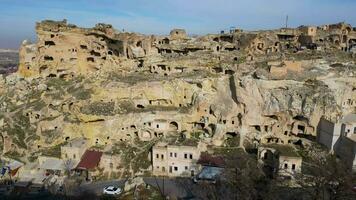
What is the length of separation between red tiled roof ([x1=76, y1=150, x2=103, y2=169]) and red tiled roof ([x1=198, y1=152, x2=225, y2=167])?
12940 mm

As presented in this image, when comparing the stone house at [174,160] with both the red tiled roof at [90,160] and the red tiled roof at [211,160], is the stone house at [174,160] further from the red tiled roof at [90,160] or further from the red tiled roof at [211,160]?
the red tiled roof at [90,160]

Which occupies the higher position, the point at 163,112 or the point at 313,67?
the point at 313,67

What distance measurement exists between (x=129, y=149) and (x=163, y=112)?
707 centimetres

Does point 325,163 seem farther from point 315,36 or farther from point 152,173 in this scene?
point 315,36

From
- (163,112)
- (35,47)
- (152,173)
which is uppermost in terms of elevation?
(35,47)

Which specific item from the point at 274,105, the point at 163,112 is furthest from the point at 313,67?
the point at 163,112

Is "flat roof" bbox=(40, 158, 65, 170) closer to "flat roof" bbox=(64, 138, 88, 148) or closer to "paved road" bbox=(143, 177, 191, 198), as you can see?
"flat roof" bbox=(64, 138, 88, 148)

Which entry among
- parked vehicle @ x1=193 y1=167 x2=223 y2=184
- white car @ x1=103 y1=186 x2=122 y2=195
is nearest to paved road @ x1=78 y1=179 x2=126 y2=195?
white car @ x1=103 y1=186 x2=122 y2=195

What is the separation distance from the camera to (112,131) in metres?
47.6

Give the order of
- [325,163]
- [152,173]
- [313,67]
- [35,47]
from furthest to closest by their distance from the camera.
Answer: [35,47], [313,67], [152,173], [325,163]

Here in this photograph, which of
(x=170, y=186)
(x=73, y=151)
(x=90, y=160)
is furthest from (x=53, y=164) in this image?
(x=170, y=186)

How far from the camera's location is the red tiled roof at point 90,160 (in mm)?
42344

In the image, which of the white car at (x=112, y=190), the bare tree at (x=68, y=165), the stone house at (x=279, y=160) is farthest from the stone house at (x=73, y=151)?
the stone house at (x=279, y=160)

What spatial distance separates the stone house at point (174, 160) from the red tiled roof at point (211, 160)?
0.67m
